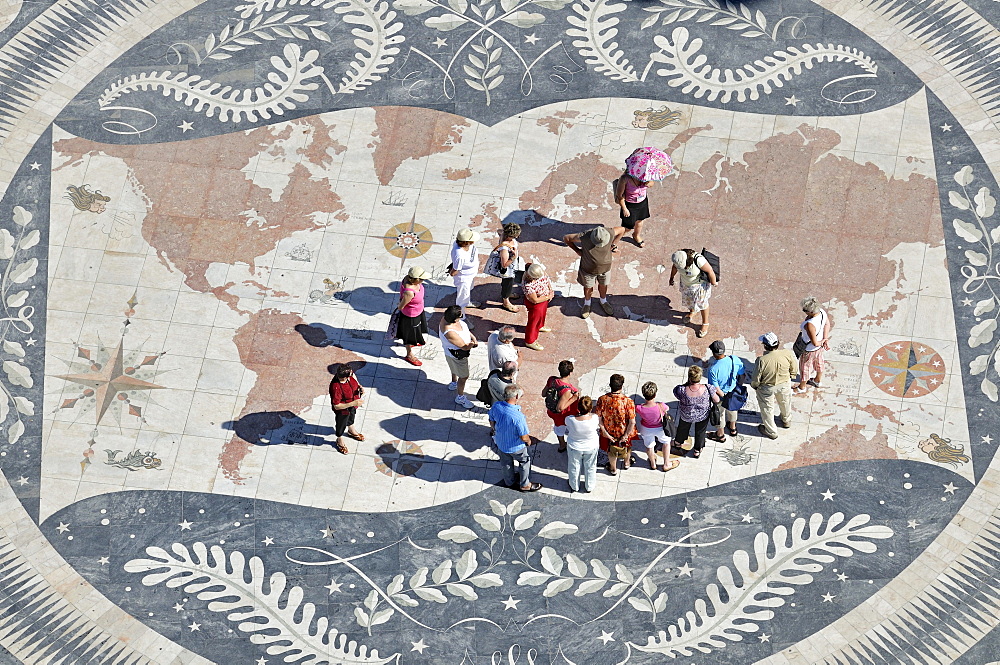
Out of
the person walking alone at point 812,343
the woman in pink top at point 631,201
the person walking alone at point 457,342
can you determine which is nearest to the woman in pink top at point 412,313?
the person walking alone at point 457,342

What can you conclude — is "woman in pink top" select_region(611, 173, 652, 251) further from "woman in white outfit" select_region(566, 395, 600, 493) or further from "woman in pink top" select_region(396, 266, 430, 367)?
"woman in white outfit" select_region(566, 395, 600, 493)

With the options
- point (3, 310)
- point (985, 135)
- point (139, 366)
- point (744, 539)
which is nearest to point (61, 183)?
point (3, 310)

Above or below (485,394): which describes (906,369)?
above

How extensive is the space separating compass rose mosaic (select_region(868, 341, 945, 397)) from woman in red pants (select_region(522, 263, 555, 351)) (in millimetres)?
6077

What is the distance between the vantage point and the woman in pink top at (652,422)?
2045cm

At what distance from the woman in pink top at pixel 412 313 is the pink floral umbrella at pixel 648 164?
4494 mm

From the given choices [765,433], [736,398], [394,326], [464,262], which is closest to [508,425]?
[394,326]

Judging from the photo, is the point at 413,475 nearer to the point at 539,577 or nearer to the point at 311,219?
the point at 539,577

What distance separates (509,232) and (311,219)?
4665mm

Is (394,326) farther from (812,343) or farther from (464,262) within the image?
(812,343)

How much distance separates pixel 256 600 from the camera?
68.3 feet

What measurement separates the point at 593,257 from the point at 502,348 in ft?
8.74

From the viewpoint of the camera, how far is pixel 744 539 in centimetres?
2122

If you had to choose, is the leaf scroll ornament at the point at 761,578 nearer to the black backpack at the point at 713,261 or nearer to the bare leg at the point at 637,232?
the black backpack at the point at 713,261
